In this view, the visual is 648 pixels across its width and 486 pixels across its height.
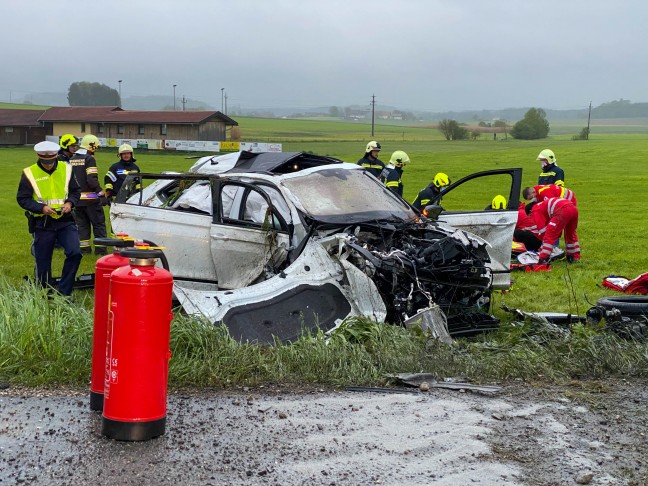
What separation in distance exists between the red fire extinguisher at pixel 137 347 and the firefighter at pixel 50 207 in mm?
4451

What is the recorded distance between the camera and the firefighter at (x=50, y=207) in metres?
8.48

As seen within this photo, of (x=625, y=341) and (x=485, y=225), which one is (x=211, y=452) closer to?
(x=625, y=341)

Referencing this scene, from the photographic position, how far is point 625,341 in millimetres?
6727

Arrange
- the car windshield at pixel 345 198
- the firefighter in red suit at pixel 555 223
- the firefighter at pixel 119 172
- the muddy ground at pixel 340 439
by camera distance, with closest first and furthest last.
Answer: the muddy ground at pixel 340 439 < the car windshield at pixel 345 198 < the firefighter in red suit at pixel 555 223 < the firefighter at pixel 119 172

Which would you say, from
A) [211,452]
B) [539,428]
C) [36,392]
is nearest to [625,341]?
[539,428]

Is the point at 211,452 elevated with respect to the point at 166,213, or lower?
lower

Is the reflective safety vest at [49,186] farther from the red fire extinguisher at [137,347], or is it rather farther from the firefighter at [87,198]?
the red fire extinguisher at [137,347]

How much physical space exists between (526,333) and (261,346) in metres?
2.39

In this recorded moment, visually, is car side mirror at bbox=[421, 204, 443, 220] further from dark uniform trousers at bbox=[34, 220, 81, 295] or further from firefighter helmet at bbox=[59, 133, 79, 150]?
firefighter helmet at bbox=[59, 133, 79, 150]

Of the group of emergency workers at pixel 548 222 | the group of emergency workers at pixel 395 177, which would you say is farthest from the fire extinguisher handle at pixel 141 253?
the group of emergency workers at pixel 548 222

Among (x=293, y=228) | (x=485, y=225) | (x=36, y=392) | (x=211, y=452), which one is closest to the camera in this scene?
(x=211, y=452)

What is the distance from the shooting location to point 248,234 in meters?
8.36

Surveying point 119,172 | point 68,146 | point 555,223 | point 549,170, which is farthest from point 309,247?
point 549,170

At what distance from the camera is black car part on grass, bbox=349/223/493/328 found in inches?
277
